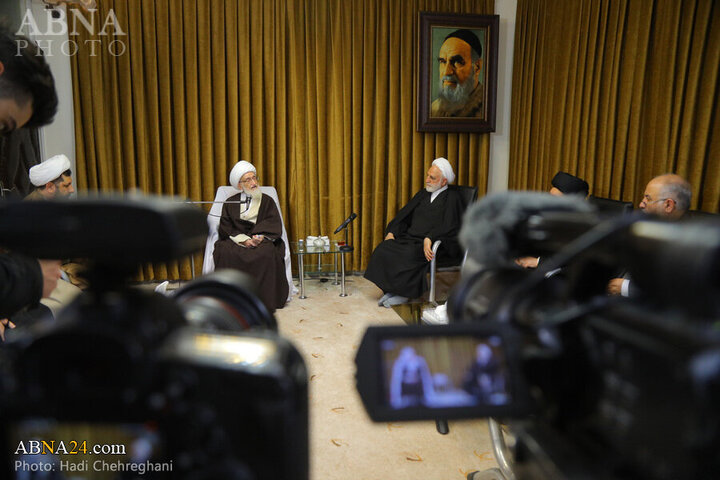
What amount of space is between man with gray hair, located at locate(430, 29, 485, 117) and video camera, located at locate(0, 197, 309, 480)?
4552 mm

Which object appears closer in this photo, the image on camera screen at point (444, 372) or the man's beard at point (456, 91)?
the image on camera screen at point (444, 372)

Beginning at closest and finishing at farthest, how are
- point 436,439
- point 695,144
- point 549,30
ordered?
1. point 436,439
2. point 695,144
3. point 549,30

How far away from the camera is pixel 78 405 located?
0.41 metres

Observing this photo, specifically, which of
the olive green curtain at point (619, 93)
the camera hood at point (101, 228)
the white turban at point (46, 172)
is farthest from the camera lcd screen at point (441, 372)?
the white turban at point (46, 172)

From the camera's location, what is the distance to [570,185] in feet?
11.3

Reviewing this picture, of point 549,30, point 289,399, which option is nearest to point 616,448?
point 289,399

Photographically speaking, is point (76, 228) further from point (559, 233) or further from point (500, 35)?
point (500, 35)

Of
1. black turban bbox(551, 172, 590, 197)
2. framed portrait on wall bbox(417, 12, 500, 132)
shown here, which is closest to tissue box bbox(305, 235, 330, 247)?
framed portrait on wall bbox(417, 12, 500, 132)

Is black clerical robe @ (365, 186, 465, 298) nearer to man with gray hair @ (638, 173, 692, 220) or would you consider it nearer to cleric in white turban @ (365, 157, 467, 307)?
cleric in white turban @ (365, 157, 467, 307)

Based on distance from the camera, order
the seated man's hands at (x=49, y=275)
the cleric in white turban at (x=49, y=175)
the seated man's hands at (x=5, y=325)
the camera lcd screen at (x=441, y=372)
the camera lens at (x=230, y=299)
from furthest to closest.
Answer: the cleric in white turban at (x=49, y=175), the seated man's hands at (x=5, y=325), the seated man's hands at (x=49, y=275), the camera lens at (x=230, y=299), the camera lcd screen at (x=441, y=372)

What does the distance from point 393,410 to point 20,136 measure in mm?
3969

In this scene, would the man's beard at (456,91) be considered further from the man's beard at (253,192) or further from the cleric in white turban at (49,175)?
the cleric in white turban at (49,175)

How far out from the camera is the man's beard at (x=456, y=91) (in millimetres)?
4617

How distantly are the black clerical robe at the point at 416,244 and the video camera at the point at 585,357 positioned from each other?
341 centimetres
